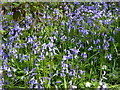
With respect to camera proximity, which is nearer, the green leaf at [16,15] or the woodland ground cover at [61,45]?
the woodland ground cover at [61,45]

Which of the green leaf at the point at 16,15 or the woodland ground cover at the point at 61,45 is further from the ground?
the green leaf at the point at 16,15

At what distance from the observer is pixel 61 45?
263 cm

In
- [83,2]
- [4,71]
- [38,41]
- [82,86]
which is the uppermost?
[83,2]

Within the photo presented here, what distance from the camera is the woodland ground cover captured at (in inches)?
89.5

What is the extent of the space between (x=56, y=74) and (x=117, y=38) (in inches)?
35.8

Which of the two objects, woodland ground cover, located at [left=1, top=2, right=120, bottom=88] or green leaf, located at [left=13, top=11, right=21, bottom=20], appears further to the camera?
green leaf, located at [left=13, top=11, right=21, bottom=20]

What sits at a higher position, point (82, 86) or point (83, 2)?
point (83, 2)

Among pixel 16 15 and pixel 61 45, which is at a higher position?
pixel 16 15

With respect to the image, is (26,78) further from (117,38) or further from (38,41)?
(117,38)

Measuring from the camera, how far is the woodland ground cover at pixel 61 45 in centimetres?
227

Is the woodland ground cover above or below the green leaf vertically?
below

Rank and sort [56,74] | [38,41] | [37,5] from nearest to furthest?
[56,74] < [38,41] < [37,5]

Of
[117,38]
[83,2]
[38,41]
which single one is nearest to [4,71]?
[38,41]

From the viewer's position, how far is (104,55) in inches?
97.7
